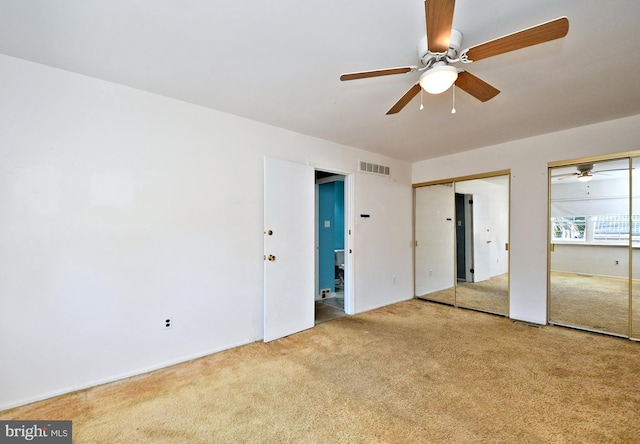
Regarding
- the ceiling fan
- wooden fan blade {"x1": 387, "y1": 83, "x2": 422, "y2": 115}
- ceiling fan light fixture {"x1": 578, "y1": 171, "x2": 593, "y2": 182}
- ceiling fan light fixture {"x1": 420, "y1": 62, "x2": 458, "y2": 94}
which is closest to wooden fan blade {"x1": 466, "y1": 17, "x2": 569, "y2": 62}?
the ceiling fan

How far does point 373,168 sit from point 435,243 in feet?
5.95

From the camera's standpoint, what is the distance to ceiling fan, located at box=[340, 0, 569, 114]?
1278 mm

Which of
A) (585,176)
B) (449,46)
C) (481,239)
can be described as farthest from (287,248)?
(585,176)

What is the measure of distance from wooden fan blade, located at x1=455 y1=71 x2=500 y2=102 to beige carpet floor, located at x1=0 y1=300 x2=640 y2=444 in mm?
2234

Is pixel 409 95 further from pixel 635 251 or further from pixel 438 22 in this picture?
pixel 635 251

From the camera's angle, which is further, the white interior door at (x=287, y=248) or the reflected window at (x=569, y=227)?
the reflected window at (x=569, y=227)

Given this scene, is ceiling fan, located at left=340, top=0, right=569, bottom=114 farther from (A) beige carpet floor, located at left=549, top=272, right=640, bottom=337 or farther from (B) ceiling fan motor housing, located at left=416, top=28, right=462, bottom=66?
(A) beige carpet floor, located at left=549, top=272, right=640, bottom=337

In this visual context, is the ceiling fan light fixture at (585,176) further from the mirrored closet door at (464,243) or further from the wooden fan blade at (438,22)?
the wooden fan blade at (438,22)

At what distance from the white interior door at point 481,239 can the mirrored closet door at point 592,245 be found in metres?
0.93

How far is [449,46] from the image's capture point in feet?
5.48

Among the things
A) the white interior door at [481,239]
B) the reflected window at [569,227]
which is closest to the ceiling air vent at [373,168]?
the white interior door at [481,239]

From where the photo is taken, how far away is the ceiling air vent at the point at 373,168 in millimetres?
4293

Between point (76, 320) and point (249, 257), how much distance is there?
1507mm

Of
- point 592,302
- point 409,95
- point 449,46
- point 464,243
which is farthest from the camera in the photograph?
point 464,243
